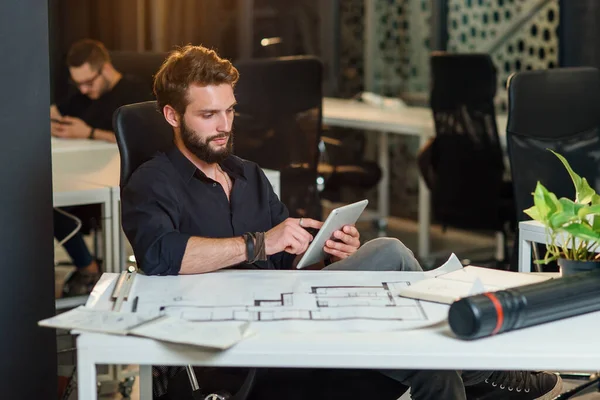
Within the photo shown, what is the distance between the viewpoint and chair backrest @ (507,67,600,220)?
10.8ft

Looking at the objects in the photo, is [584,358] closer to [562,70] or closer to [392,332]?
[392,332]

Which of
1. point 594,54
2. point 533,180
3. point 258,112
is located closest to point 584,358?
point 533,180

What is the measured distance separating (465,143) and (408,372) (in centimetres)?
266

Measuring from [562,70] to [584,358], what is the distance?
6.15 feet

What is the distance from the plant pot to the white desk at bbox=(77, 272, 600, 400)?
1.01ft

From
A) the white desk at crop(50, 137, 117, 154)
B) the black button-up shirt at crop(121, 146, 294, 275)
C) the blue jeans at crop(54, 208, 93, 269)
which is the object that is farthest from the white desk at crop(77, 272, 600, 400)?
the blue jeans at crop(54, 208, 93, 269)

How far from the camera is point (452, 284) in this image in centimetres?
204

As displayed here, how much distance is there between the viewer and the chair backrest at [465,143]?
451 cm

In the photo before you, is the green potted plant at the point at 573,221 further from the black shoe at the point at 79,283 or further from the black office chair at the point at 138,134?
the black shoe at the point at 79,283

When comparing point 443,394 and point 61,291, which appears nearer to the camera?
point 443,394

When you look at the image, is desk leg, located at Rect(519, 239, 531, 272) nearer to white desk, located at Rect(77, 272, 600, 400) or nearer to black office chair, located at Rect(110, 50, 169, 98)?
white desk, located at Rect(77, 272, 600, 400)

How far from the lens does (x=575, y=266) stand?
2006 millimetres

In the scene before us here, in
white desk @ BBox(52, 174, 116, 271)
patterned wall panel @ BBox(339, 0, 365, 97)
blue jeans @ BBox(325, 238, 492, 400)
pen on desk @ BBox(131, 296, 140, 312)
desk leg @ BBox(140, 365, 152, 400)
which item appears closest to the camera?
pen on desk @ BBox(131, 296, 140, 312)

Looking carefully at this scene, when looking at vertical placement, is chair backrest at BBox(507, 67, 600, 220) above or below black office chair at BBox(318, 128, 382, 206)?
above
